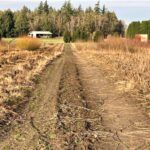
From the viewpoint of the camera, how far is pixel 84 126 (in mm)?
7758

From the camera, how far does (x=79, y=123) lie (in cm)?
799

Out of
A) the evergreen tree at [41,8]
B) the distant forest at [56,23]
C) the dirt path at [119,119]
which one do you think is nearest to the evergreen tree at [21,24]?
the distant forest at [56,23]

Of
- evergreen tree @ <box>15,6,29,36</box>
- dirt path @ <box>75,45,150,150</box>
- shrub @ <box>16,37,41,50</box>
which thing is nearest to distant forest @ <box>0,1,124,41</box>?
evergreen tree @ <box>15,6,29,36</box>

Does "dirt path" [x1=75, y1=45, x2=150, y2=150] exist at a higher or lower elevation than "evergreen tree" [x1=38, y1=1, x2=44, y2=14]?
lower

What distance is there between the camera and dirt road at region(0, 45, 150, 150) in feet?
21.7

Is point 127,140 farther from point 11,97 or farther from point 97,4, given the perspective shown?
point 97,4

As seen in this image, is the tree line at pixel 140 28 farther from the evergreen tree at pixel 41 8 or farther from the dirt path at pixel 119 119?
the evergreen tree at pixel 41 8

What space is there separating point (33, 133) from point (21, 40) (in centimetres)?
3715

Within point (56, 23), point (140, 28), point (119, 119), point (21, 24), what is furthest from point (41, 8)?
point (119, 119)

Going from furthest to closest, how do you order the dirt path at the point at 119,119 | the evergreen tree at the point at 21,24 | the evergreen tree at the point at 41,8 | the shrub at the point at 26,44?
the evergreen tree at the point at 41,8 < the evergreen tree at the point at 21,24 < the shrub at the point at 26,44 < the dirt path at the point at 119,119

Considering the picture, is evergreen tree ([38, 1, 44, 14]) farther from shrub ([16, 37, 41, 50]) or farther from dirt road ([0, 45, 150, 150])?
dirt road ([0, 45, 150, 150])

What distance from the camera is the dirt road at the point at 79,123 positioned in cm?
661

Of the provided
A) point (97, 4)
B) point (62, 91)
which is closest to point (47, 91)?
point (62, 91)

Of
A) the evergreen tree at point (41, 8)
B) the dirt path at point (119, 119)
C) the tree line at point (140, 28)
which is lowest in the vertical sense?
the dirt path at point (119, 119)
